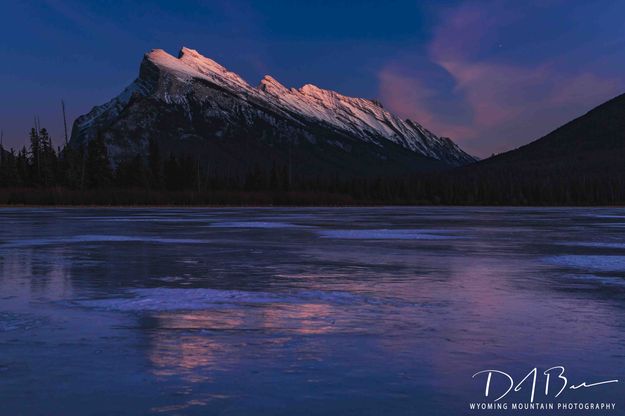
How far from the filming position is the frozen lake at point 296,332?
8.23m

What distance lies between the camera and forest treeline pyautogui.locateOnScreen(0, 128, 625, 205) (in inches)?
4779

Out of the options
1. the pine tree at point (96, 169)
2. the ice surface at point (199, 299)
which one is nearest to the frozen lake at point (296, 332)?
the ice surface at point (199, 299)

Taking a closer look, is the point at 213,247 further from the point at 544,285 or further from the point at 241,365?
the point at 241,365

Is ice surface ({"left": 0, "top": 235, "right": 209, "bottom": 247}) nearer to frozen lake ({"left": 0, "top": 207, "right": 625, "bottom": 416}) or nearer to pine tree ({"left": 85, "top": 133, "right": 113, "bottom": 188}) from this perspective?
frozen lake ({"left": 0, "top": 207, "right": 625, "bottom": 416})

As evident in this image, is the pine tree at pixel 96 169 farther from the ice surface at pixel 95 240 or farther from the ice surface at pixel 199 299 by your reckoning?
→ the ice surface at pixel 199 299

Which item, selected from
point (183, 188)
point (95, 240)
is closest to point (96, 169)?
point (183, 188)

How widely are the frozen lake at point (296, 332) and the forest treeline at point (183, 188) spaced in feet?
316

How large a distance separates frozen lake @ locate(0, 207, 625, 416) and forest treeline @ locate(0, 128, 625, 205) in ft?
316

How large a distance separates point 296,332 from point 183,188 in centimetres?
15894

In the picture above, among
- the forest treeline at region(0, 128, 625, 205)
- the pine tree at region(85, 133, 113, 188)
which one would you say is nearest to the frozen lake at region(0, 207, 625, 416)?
the forest treeline at region(0, 128, 625, 205)

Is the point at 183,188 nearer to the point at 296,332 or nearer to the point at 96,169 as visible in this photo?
the point at 96,169

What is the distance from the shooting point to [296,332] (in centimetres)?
1184

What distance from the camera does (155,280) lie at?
18.8m

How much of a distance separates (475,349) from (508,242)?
2431 cm
